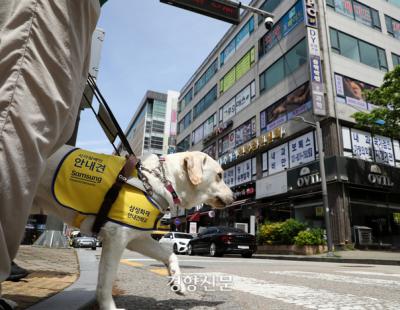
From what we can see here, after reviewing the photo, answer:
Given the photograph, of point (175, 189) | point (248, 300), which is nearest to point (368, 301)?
point (248, 300)

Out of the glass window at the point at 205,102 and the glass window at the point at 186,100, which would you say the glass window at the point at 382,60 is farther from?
the glass window at the point at 186,100

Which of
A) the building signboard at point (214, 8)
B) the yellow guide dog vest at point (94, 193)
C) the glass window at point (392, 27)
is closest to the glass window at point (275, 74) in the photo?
the glass window at point (392, 27)

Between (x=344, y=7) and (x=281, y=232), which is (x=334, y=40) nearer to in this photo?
(x=344, y=7)

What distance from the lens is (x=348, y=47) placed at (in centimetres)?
2420

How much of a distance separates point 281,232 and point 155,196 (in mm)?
18737

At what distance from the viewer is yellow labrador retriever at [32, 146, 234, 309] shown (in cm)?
229

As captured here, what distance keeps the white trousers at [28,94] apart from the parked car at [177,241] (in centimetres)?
2121

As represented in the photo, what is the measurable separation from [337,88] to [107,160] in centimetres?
2202

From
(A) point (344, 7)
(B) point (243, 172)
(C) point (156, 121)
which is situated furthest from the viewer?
(C) point (156, 121)

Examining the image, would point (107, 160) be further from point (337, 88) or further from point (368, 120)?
point (337, 88)

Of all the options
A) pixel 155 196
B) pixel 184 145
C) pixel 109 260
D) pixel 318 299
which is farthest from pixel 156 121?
pixel 109 260

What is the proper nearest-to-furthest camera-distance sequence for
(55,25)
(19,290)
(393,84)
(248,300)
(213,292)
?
(55,25), (19,290), (248,300), (213,292), (393,84)

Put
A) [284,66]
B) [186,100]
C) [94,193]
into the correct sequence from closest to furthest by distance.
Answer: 1. [94,193]
2. [284,66]
3. [186,100]

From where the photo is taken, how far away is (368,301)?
315cm
